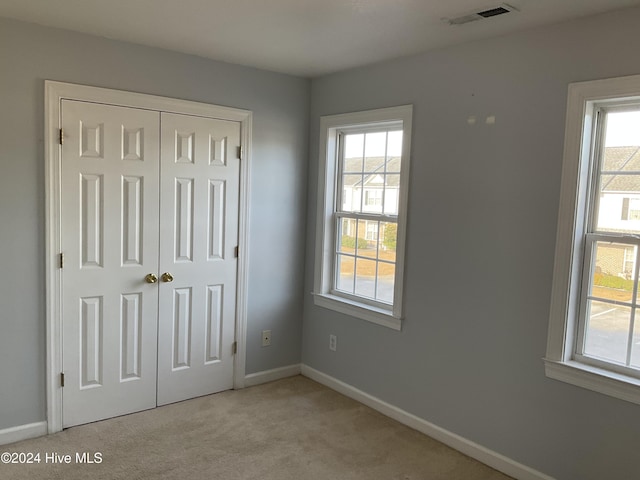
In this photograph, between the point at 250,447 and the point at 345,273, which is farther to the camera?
the point at 345,273

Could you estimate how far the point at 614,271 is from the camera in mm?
2396

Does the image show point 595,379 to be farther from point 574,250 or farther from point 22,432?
point 22,432

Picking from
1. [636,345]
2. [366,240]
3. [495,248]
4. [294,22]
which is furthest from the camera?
[366,240]

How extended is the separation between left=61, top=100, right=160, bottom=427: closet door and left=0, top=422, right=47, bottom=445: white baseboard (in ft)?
A: 0.45

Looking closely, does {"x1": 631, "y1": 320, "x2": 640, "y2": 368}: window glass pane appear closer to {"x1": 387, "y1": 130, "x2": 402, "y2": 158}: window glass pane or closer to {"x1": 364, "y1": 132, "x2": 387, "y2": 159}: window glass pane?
{"x1": 387, "y1": 130, "x2": 402, "y2": 158}: window glass pane

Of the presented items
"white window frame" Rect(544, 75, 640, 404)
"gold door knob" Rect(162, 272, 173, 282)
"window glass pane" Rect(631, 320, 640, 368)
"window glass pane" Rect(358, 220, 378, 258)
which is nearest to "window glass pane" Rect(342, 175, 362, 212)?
"window glass pane" Rect(358, 220, 378, 258)

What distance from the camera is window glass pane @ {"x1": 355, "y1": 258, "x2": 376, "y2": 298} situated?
3580 mm

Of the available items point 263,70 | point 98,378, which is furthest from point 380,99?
point 98,378

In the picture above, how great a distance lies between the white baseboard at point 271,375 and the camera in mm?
3828

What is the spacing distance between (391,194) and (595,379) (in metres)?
1.65

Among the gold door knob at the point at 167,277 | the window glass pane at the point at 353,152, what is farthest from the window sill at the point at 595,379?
the gold door knob at the point at 167,277

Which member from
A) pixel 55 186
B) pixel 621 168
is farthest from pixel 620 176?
pixel 55 186

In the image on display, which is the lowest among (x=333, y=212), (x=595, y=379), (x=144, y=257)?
(x=595, y=379)

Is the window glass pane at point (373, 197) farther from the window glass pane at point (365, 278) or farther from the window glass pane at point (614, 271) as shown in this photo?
the window glass pane at point (614, 271)
